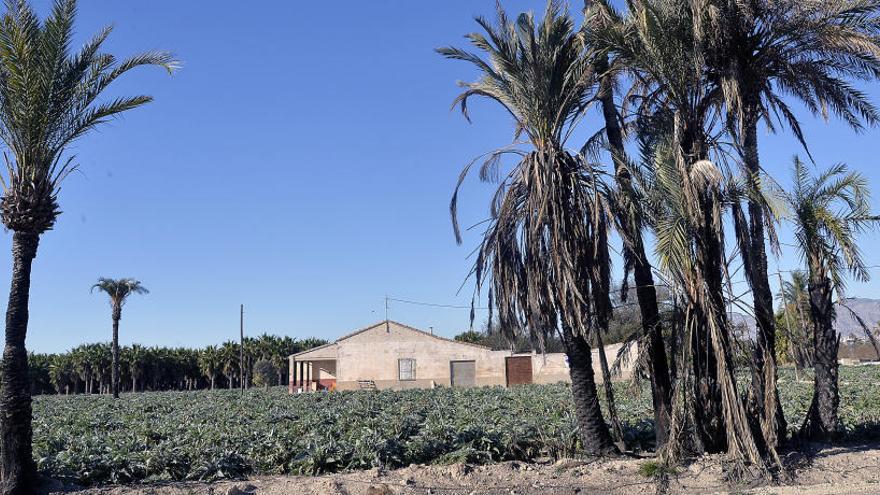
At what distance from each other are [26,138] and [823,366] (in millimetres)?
14565

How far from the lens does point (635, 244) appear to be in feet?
39.9

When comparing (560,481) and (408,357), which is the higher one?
(408,357)

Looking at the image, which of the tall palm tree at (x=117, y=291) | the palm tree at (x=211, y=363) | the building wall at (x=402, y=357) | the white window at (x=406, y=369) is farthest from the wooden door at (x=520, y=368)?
the palm tree at (x=211, y=363)

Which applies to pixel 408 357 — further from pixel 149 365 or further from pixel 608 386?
pixel 149 365

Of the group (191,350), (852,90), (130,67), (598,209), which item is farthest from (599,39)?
(191,350)

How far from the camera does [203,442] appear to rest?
1322 cm

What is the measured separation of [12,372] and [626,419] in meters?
11.9

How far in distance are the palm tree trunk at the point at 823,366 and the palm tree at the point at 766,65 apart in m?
1.61

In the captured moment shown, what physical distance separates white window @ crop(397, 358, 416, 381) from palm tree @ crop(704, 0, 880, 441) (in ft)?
132

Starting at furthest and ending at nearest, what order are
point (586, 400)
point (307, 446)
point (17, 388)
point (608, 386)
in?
point (307, 446) < point (586, 400) < point (608, 386) < point (17, 388)

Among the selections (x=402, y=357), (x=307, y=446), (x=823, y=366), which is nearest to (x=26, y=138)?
(x=307, y=446)

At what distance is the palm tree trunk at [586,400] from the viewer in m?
12.3

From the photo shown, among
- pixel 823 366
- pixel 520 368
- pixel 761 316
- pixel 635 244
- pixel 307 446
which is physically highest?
pixel 635 244

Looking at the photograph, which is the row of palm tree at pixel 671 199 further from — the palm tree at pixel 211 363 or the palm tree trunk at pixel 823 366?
the palm tree at pixel 211 363
